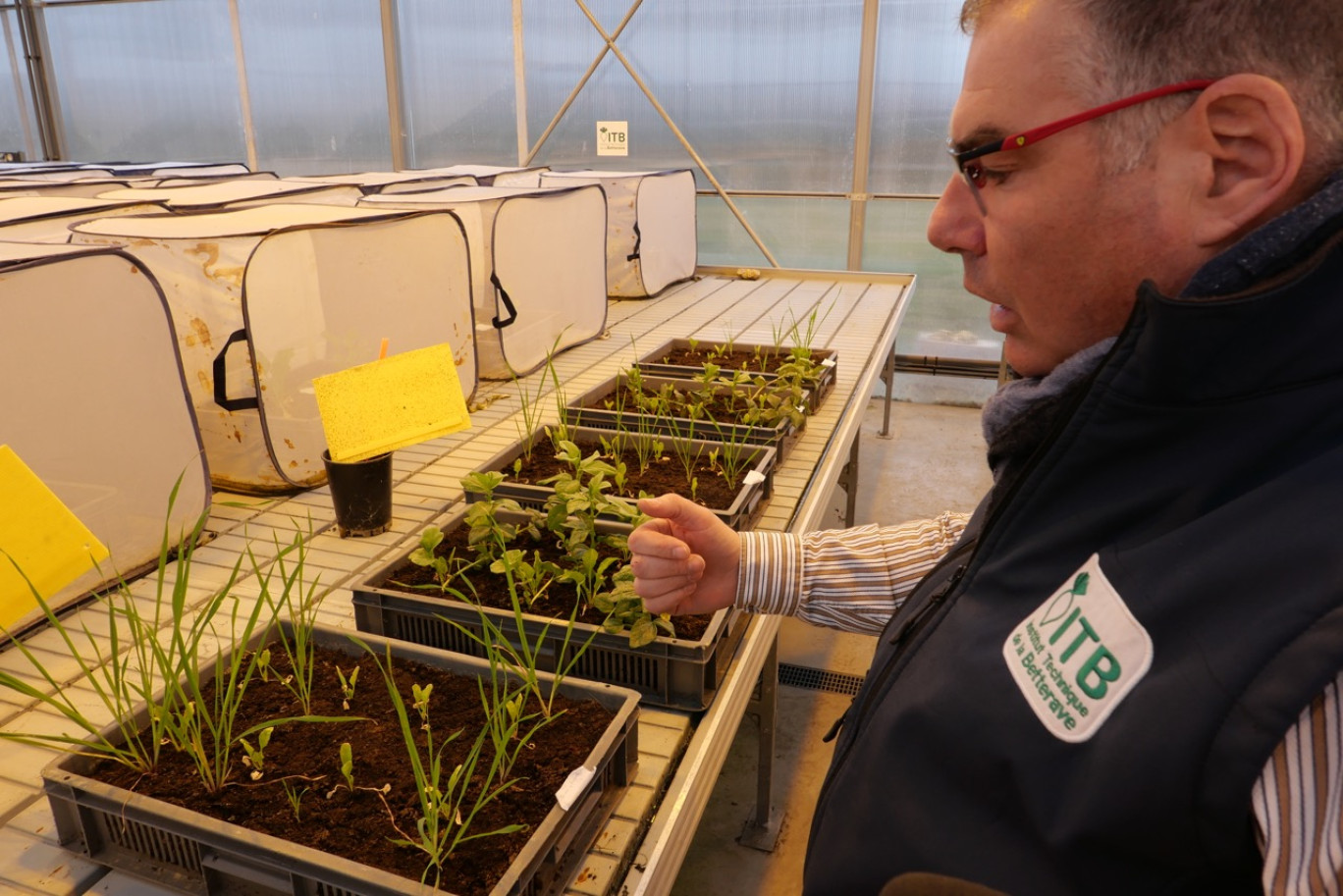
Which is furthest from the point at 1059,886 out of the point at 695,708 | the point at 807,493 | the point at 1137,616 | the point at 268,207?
the point at 268,207

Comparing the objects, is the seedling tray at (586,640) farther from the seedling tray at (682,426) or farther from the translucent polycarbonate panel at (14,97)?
the translucent polycarbonate panel at (14,97)

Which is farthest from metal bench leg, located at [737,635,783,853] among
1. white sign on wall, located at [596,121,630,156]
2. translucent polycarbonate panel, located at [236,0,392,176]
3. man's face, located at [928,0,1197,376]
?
translucent polycarbonate panel, located at [236,0,392,176]

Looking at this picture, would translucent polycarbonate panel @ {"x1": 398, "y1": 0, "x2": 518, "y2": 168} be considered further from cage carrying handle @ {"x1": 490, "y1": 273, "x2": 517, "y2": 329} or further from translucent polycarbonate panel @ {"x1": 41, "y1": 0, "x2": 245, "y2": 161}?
cage carrying handle @ {"x1": 490, "y1": 273, "x2": 517, "y2": 329}

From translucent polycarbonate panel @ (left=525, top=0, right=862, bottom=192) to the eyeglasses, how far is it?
5.10 metres

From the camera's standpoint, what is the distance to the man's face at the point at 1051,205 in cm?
69

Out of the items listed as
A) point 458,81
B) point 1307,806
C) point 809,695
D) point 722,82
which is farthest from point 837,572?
point 458,81

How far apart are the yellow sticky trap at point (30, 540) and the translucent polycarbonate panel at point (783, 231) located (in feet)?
16.7

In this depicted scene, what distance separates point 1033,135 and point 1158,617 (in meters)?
0.38

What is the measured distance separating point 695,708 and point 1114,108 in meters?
0.78

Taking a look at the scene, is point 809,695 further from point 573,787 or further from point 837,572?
point 573,787

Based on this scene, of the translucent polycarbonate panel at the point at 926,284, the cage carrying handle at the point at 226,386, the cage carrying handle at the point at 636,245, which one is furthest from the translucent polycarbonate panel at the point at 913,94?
the cage carrying handle at the point at 226,386

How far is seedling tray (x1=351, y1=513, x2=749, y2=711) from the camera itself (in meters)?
1.11

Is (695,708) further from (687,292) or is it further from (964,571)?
(687,292)

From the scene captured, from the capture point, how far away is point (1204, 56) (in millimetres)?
632
